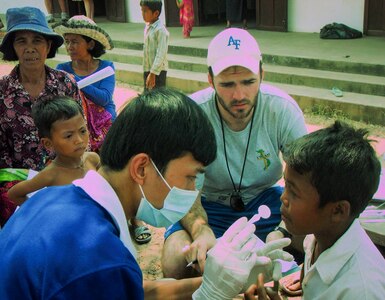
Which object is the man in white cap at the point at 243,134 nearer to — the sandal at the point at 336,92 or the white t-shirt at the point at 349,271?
the white t-shirt at the point at 349,271

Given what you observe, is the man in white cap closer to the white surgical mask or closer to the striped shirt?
the white surgical mask

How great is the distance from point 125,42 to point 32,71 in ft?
21.9

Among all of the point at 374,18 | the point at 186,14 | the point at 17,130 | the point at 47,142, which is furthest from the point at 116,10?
the point at 47,142

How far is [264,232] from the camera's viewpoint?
265 centimetres

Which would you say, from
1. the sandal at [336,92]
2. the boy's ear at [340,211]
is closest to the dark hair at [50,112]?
the boy's ear at [340,211]

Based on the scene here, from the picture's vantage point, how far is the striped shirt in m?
5.77

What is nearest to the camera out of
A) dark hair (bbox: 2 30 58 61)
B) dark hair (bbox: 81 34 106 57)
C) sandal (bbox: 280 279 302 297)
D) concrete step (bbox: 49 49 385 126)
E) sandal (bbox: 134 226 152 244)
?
sandal (bbox: 280 279 302 297)

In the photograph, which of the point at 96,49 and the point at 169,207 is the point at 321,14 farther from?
the point at 169,207

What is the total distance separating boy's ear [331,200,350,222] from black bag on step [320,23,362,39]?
6.94 metres

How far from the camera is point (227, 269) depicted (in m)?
1.70

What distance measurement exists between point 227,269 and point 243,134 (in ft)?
3.59

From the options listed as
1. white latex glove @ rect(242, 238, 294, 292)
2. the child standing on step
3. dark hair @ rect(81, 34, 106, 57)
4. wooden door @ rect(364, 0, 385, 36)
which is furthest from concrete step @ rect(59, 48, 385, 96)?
white latex glove @ rect(242, 238, 294, 292)

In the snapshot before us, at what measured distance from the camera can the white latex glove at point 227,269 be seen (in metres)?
1.70

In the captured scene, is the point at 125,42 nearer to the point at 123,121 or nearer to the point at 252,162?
the point at 252,162
